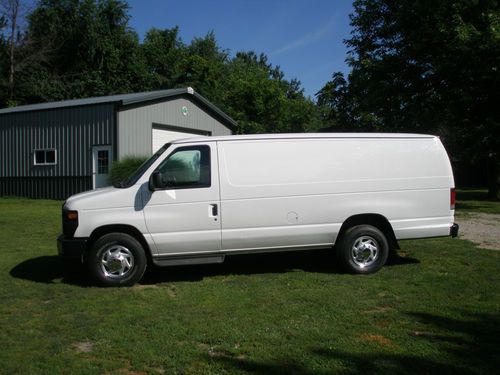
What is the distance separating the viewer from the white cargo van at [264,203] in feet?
21.8

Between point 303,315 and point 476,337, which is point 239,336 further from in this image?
point 476,337

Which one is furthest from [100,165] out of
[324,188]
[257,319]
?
[257,319]

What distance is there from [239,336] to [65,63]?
4195 cm

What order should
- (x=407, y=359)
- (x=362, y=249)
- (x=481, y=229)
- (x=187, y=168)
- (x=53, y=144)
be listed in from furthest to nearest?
(x=53, y=144) → (x=481, y=229) → (x=362, y=249) → (x=187, y=168) → (x=407, y=359)

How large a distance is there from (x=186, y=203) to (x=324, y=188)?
1.92 meters

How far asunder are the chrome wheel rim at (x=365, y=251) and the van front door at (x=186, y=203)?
196 centimetres

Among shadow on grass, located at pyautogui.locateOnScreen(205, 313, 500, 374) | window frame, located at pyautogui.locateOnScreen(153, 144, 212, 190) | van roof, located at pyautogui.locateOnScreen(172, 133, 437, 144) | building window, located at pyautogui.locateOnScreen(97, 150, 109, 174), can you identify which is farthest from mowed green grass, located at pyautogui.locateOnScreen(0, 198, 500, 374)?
building window, located at pyautogui.locateOnScreen(97, 150, 109, 174)

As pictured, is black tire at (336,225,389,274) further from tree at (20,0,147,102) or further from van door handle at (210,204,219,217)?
tree at (20,0,147,102)

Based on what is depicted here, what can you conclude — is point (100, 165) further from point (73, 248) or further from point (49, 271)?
point (73, 248)

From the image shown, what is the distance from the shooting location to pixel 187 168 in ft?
22.6

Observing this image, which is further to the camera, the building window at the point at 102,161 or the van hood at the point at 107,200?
the building window at the point at 102,161

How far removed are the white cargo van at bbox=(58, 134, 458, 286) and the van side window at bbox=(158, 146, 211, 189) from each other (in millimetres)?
13

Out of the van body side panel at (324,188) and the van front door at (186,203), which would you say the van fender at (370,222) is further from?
the van front door at (186,203)

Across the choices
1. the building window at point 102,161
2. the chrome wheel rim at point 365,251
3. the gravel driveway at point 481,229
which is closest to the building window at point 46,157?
the building window at point 102,161
